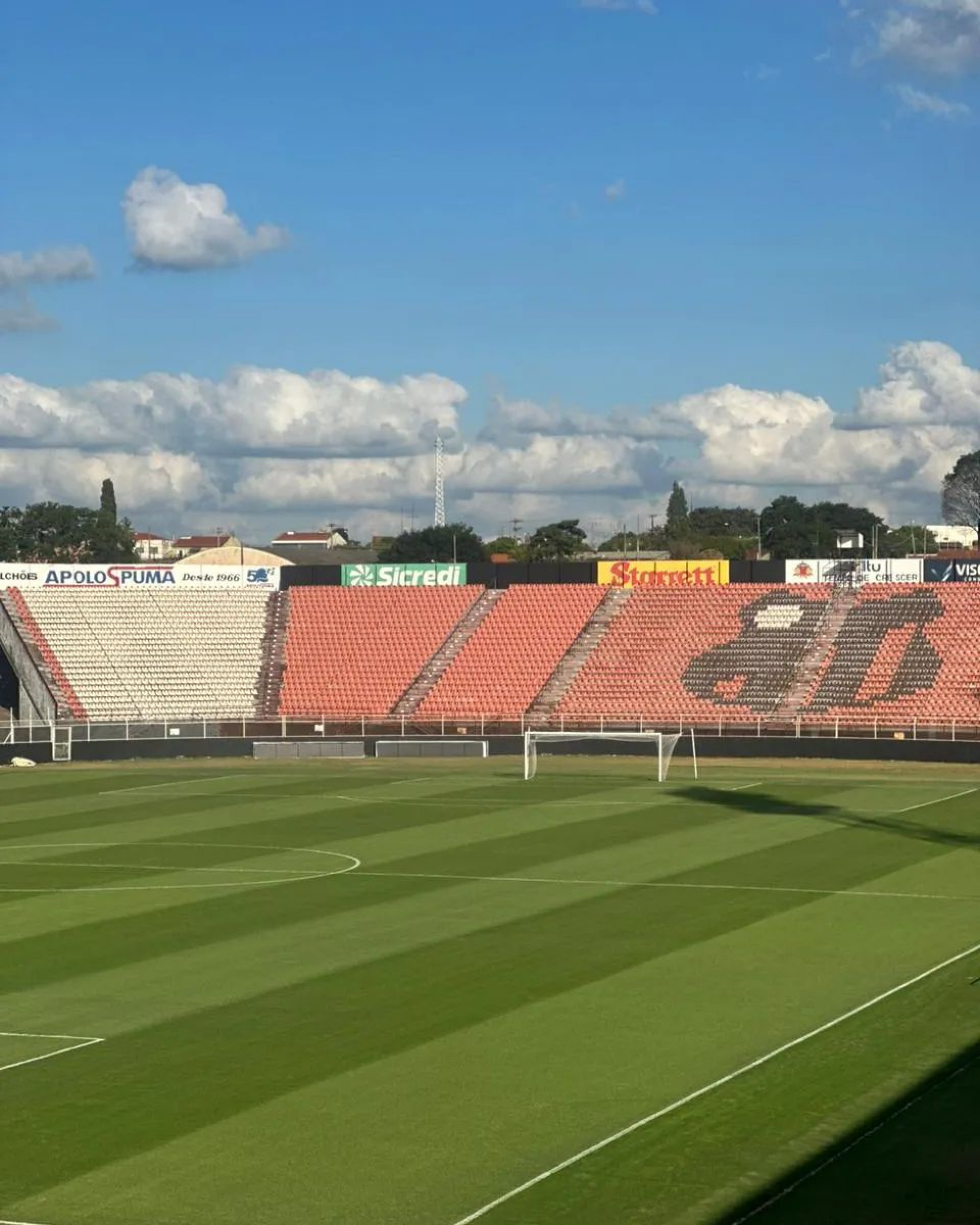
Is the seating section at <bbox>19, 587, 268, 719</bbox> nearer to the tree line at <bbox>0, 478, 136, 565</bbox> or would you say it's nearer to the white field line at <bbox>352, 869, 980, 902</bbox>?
the white field line at <bbox>352, 869, 980, 902</bbox>

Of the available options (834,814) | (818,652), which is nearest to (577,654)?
(818,652)

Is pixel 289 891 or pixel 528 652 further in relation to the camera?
pixel 528 652

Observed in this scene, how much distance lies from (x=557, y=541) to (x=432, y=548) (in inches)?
817

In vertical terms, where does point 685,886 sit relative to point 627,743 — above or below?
below

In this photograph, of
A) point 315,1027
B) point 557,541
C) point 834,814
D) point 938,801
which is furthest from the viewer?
point 557,541

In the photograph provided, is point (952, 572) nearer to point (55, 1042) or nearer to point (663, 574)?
point (663, 574)

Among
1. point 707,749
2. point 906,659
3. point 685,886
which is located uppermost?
point 906,659

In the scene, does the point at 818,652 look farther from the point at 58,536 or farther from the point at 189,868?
the point at 58,536

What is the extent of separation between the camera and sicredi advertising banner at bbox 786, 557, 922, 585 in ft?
294

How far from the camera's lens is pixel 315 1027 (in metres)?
25.2

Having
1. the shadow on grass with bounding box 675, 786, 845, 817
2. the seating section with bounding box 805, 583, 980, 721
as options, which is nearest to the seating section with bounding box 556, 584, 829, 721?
the seating section with bounding box 805, 583, 980, 721

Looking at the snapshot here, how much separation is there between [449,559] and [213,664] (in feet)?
354

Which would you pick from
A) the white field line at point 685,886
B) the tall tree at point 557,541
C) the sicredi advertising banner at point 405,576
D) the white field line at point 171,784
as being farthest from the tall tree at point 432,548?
the white field line at point 685,886

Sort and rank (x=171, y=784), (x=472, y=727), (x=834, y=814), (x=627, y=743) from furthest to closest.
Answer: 1. (x=472, y=727)
2. (x=627, y=743)
3. (x=171, y=784)
4. (x=834, y=814)
